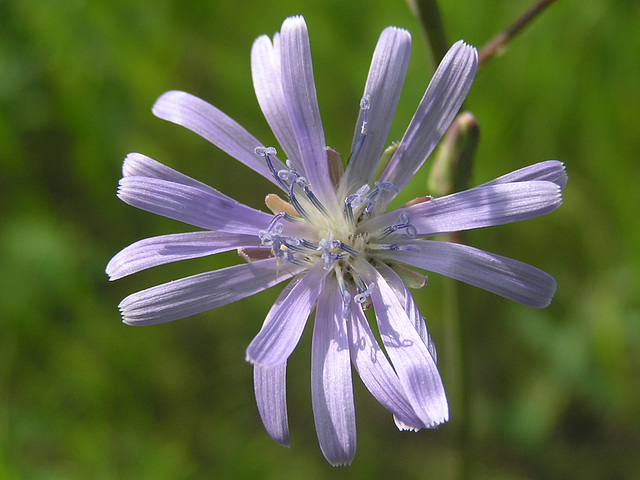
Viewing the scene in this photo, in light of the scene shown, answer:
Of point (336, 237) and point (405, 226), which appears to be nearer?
point (405, 226)

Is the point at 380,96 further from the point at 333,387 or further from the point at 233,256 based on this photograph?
the point at 233,256

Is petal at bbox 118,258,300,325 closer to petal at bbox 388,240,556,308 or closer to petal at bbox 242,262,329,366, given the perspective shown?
petal at bbox 242,262,329,366

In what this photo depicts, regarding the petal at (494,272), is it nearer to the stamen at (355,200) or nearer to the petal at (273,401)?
the stamen at (355,200)

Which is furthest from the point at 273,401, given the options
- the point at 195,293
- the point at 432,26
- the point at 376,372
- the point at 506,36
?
the point at 506,36

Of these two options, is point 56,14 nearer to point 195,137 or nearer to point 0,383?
point 195,137

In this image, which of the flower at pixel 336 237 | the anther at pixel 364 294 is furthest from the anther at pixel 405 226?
the anther at pixel 364 294

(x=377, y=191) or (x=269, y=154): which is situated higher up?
(x=269, y=154)
